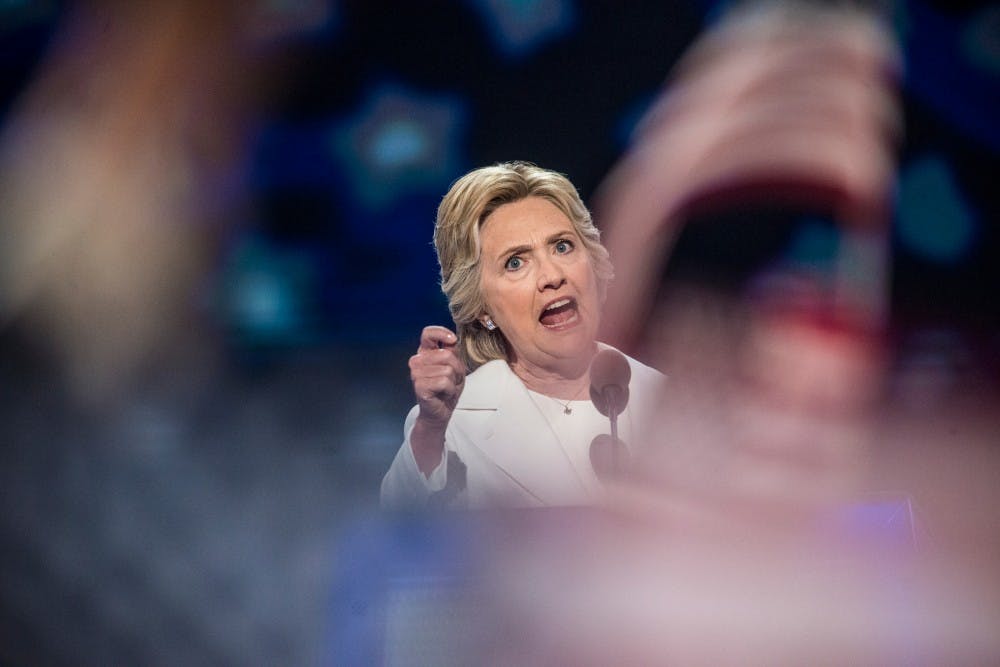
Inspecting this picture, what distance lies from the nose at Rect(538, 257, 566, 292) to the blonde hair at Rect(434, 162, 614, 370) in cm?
12

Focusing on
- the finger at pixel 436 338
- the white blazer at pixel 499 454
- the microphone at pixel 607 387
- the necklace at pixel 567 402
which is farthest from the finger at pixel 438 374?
the necklace at pixel 567 402

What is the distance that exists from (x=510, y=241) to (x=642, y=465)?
87 centimetres

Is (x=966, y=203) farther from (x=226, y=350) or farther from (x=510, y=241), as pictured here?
(x=226, y=350)

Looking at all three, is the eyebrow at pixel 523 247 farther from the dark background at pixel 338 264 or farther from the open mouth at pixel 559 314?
the dark background at pixel 338 264

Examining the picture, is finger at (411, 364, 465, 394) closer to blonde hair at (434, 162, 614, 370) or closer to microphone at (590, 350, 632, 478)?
microphone at (590, 350, 632, 478)

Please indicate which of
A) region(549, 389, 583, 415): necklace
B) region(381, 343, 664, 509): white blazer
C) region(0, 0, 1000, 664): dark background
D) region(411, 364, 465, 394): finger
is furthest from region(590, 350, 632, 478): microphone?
region(0, 0, 1000, 664): dark background

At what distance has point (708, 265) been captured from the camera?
215cm

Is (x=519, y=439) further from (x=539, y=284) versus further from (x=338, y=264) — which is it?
(x=338, y=264)

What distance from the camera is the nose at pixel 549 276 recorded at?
5.68 feet

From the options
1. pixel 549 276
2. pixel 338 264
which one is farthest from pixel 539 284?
pixel 338 264

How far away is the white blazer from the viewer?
1362 mm

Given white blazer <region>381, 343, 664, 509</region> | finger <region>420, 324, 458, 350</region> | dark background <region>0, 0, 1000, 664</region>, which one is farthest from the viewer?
dark background <region>0, 0, 1000, 664</region>

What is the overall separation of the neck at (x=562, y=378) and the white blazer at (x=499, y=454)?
0.21 ft

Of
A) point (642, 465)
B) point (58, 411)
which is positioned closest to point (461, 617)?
point (642, 465)
